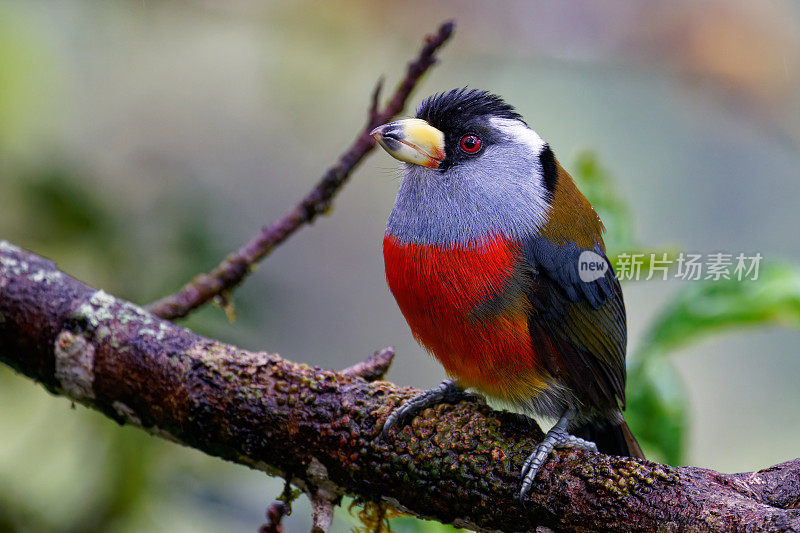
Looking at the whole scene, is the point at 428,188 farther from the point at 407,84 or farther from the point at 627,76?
the point at 627,76

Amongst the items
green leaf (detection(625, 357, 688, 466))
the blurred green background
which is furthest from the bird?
the blurred green background

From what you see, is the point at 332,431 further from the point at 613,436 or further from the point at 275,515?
the point at 613,436

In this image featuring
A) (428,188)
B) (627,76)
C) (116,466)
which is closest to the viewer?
(428,188)

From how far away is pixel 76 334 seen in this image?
1.95 m

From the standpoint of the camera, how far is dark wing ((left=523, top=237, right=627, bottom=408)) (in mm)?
1872

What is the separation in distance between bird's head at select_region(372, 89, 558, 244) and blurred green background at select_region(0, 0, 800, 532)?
3.93 feet

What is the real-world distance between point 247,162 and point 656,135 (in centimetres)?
280

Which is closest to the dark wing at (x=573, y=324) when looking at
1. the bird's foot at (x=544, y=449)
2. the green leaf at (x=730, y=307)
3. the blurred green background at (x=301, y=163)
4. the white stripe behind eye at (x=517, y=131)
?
the bird's foot at (x=544, y=449)

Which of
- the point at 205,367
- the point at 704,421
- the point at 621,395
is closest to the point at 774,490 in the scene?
the point at 621,395

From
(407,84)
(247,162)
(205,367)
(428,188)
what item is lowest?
(205,367)

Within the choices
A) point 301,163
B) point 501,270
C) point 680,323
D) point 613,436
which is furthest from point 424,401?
point 301,163

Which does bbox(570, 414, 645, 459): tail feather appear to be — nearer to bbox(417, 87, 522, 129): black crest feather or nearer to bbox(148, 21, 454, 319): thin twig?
bbox(417, 87, 522, 129): black crest feather

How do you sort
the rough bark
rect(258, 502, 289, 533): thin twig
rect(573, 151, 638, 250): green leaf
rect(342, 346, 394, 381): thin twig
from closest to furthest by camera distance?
the rough bark < rect(258, 502, 289, 533): thin twig < rect(342, 346, 394, 381): thin twig < rect(573, 151, 638, 250): green leaf

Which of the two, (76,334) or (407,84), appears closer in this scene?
(76,334)
